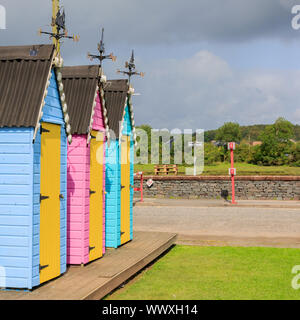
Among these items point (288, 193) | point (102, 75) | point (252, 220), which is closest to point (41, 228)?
point (102, 75)

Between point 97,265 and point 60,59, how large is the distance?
3660 mm

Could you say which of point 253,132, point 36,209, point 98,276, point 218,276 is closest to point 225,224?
point 218,276

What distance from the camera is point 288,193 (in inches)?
1050

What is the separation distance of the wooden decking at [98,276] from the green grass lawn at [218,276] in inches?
11.9

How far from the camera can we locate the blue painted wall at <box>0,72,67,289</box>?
633 cm

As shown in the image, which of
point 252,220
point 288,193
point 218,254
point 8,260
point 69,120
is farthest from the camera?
point 288,193

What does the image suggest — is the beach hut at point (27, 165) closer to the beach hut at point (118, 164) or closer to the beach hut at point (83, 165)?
the beach hut at point (83, 165)

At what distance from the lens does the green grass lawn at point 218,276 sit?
291 inches

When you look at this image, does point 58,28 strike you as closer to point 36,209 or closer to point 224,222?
point 36,209

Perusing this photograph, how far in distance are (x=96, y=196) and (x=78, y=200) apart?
65cm

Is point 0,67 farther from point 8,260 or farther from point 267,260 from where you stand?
point 267,260

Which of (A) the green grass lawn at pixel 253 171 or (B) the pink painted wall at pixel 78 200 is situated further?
(A) the green grass lawn at pixel 253 171

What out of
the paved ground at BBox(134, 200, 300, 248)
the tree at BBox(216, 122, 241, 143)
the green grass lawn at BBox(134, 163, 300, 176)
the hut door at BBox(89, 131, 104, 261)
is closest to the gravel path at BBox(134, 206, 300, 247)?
the paved ground at BBox(134, 200, 300, 248)

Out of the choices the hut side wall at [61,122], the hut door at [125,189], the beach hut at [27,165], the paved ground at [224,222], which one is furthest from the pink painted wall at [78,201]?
the paved ground at [224,222]
